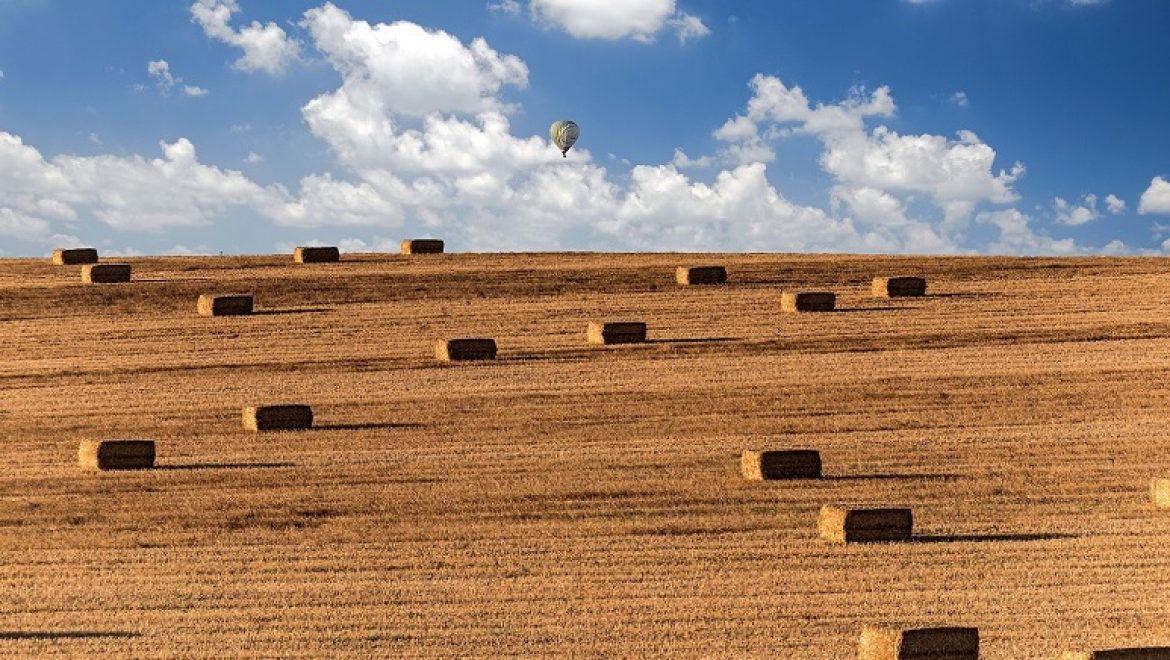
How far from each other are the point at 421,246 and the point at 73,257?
391 inches

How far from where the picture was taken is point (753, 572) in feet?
84.3

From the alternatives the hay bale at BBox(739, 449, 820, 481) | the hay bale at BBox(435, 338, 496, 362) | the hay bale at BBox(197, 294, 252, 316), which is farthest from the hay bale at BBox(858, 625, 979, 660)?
the hay bale at BBox(197, 294, 252, 316)

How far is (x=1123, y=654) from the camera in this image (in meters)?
18.7

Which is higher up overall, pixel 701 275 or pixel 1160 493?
pixel 701 275

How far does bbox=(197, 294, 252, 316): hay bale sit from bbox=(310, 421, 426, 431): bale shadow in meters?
10.8

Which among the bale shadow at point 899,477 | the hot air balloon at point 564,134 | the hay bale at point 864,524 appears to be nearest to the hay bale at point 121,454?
the bale shadow at point 899,477

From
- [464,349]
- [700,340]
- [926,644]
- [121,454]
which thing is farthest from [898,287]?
[926,644]

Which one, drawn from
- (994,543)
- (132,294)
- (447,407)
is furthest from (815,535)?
(132,294)

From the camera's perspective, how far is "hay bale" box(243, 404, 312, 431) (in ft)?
115

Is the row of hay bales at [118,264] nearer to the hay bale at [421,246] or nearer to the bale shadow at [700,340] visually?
the hay bale at [421,246]

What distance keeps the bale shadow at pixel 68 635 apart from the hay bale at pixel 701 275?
90.9 feet

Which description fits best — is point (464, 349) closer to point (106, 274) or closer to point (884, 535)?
point (106, 274)

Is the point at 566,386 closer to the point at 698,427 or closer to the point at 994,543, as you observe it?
the point at 698,427

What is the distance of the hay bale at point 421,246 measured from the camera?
5625 centimetres
